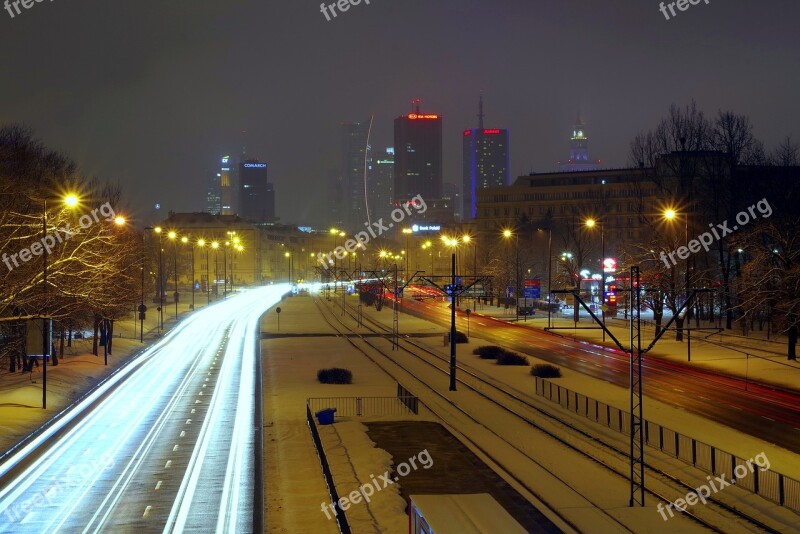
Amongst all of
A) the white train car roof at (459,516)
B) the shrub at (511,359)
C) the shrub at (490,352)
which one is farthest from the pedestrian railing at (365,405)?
the white train car roof at (459,516)

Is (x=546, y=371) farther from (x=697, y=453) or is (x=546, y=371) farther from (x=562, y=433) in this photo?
(x=697, y=453)

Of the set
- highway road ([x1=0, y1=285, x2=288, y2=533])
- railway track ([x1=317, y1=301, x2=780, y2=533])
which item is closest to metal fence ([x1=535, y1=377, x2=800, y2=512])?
railway track ([x1=317, y1=301, x2=780, y2=533])

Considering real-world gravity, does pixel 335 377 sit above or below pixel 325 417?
above

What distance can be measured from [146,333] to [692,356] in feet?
145

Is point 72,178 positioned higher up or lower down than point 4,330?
higher up

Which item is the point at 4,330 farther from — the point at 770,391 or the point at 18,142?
the point at 770,391

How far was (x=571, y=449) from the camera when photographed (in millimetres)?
24578

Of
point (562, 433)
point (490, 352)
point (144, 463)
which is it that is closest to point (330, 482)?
point (144, 463)

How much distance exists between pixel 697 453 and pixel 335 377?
19.3 m

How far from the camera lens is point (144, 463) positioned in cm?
2234

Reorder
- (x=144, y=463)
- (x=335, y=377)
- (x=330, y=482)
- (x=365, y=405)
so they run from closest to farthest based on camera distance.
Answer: (x=330, y=482)
(x=144, y=463)
(x=365, y=405)
(x=335, y=377)

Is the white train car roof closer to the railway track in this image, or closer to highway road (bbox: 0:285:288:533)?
highway road (bbox: 0:285:288:533)

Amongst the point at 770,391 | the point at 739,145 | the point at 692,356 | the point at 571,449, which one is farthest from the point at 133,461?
the point at 739,145

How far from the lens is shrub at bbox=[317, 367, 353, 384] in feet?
126
